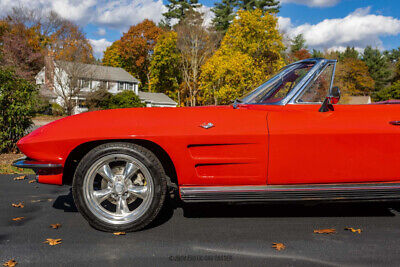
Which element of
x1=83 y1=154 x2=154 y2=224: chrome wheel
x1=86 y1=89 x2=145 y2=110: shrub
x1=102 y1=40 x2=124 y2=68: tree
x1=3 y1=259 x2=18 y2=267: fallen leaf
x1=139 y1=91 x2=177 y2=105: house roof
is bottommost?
x1=3 y1=259 x2=18 y2=267: fallen leaf

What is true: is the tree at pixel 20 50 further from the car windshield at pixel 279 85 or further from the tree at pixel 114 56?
the car windshield at pixel 279 85

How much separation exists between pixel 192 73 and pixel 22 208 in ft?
136

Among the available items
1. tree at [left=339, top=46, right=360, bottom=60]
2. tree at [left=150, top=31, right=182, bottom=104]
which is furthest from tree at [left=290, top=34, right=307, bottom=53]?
tree at [left=150, top=31, right=182, bottom=104]

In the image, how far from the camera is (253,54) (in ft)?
111

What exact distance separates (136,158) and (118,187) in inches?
13.6

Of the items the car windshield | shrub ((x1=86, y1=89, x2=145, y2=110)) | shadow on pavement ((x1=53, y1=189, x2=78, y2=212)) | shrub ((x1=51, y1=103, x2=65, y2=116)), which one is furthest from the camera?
shrub ((x1=51, y1=103, x2=65, y2=116))

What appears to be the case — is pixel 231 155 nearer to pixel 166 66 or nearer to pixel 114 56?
pixel 166 66

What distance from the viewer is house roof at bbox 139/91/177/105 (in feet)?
172

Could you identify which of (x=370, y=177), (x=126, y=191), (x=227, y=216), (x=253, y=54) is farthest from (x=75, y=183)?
(x=253, y=54)

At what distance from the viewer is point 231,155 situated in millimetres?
2916

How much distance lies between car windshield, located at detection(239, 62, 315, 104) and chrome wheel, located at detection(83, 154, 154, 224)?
126cm

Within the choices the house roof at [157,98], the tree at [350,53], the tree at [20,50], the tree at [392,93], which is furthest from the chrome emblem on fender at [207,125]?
the tree at [350,53]

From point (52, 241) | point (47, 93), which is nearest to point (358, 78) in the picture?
point (47, 93)

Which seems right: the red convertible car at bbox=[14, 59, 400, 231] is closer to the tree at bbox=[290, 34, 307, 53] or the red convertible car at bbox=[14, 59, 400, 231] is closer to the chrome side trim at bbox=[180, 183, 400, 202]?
the chrome side trim at bbox=[180, 183, 400, 202]
